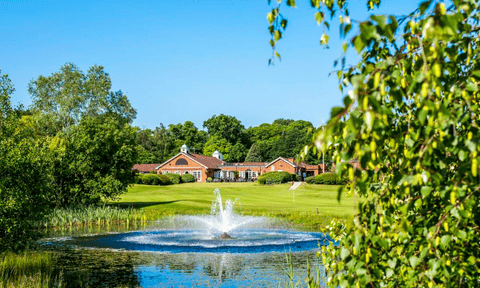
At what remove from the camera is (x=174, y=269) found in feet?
49.7

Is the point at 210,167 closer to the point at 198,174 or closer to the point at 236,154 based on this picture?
the point at 198,174

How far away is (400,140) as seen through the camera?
12.0 feet

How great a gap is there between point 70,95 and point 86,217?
24.9 m

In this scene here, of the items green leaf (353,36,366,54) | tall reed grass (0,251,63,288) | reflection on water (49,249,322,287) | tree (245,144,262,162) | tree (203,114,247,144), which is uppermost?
tree (203,114,247,144)

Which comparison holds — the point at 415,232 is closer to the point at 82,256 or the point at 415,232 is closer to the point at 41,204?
the point at 41,204

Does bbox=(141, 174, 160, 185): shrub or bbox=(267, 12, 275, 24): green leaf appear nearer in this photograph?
bbox=(267, 12, 275, 24): green leaf

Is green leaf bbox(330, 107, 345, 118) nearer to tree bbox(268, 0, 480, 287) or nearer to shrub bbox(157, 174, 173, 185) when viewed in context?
tree bbox(268, 0, 480, 287)

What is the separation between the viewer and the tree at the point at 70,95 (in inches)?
1937

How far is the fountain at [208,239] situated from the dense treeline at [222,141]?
7880cm

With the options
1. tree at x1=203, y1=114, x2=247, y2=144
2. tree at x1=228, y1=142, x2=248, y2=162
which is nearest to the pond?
tree at x1=228, y1=142, x2=248, y2=162

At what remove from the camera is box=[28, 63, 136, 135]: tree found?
161ft

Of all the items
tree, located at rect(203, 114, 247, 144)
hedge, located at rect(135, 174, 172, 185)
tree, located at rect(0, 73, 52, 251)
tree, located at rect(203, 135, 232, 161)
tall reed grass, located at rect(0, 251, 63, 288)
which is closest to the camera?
tall reed grass, located at rect(0, 251, 63, 288)

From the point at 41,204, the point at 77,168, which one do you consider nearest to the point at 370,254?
the point at 41,204

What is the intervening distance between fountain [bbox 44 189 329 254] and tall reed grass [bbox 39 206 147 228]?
2793 mm
